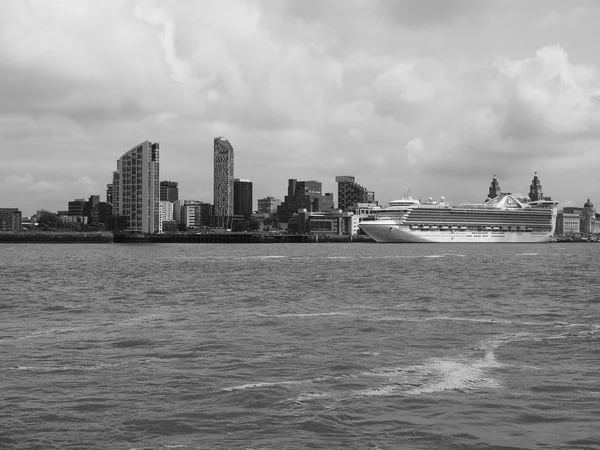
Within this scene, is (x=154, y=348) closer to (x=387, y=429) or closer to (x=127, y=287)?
(x=387, y=429)

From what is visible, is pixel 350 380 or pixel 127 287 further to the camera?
pixel 127 287

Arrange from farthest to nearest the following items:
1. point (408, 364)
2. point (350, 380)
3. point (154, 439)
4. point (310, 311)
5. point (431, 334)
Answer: point (310, 311)
point (431, 334)
point (408, 364)
point (350, 380)
point (154, 439)

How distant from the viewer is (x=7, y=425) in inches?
541

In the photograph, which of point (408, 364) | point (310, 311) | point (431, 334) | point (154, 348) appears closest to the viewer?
point (408, 364)

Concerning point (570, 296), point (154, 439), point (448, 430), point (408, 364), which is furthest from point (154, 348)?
point (570, 296)

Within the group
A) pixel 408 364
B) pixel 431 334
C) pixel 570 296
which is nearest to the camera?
pixel 408 364

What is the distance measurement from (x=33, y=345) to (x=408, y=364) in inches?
495

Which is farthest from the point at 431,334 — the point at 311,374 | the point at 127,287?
the point at 127,287

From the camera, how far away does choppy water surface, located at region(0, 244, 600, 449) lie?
13.4 m

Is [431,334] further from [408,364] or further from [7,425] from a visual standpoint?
[7,425]

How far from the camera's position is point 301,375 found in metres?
18.2

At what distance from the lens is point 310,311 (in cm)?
3341

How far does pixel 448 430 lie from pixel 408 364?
621 cm

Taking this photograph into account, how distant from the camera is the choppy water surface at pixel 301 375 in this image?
1338 centimetres
